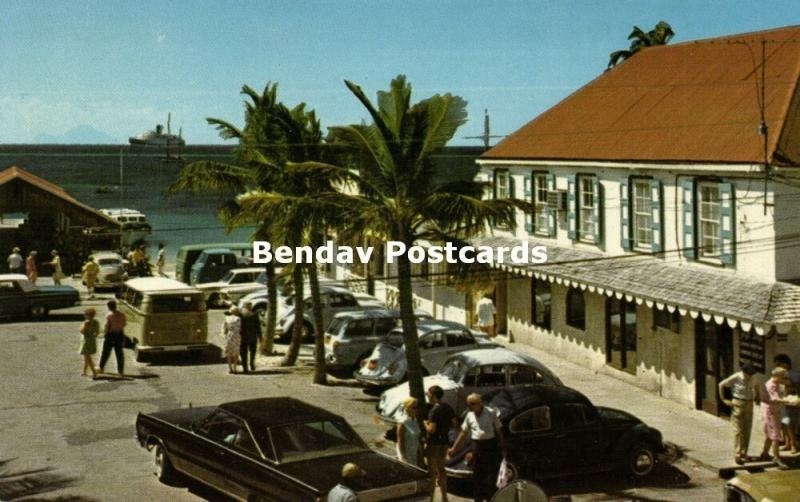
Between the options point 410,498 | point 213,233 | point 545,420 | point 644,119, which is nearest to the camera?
point 410,498

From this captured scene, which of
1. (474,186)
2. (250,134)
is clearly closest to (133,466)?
(474,186)

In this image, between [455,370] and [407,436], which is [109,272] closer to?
[455,370]

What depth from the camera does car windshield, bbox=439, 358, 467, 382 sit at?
20.1 m

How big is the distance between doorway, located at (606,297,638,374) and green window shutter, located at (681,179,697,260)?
2.65 m

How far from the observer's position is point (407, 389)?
1959 cm

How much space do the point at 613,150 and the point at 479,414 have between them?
43.3 ft

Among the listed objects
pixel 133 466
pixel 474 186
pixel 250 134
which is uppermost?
pixel 250 134

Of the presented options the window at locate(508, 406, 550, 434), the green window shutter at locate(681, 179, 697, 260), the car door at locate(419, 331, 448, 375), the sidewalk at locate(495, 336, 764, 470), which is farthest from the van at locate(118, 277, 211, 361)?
the window at locate(508, 406, 550, 434)

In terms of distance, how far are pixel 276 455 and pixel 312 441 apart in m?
0.60

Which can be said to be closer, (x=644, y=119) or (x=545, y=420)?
(x=545, y=420)

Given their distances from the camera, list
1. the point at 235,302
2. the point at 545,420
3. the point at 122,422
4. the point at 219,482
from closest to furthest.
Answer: the point at 219,482 < the point at 545,420 < the point at 122,422 < the point at 235,302

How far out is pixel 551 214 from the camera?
28359 mm

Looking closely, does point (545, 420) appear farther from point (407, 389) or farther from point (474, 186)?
Result: point (474, 186)

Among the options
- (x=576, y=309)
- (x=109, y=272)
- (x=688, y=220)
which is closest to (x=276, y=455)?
(x=688, y=220)
